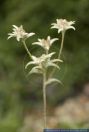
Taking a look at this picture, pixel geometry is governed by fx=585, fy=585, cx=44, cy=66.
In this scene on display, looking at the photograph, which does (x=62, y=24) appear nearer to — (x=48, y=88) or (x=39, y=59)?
(x=39, y=59)

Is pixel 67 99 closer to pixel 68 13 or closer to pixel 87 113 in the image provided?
pixel 87 113

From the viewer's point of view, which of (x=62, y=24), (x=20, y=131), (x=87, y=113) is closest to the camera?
(x=62, y=24)

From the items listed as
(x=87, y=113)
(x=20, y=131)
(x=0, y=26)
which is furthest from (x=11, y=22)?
(x=20, y=131)

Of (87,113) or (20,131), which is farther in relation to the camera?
(87,113)

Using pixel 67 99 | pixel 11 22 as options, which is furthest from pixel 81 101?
pixel 11 22

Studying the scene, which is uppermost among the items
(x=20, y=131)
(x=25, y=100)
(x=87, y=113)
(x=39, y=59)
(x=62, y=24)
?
(x=25, y=100)

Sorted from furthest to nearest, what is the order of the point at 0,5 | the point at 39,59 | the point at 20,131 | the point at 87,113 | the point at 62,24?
the point at 0,5, the point at 87,113, the point at 20,131, the point at 62,24, the point at 39,59

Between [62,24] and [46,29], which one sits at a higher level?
[46,29]
